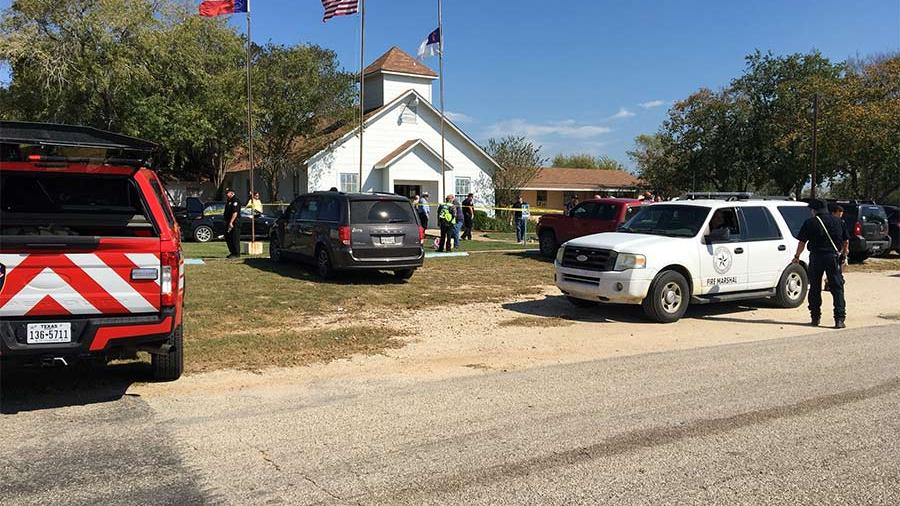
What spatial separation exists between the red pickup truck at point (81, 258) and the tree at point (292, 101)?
25.9m

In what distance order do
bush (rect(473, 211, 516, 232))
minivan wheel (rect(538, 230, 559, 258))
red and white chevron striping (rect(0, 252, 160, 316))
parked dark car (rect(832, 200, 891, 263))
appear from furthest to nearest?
bush (rect(473, 211, 516, 232)), parked dark car (rect(832, 200, 891, 263)), minivan wheel (rect(538, 230, 559, 258)), red and white chevron striping (rect(0, 252, 160, 316))

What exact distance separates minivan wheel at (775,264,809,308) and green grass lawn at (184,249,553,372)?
4.14 m

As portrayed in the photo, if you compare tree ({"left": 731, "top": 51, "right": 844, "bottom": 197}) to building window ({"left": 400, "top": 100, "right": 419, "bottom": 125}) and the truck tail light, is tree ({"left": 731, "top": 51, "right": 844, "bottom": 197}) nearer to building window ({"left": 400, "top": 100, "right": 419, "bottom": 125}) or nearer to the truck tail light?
building window ({"left": 400, "top": 100, "right": 419, "bottom": 125})

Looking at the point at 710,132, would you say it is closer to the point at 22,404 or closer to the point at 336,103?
the point at 336,103

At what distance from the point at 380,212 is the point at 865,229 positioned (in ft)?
47.2

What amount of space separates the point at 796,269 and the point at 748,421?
6.91 m

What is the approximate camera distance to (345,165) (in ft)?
105

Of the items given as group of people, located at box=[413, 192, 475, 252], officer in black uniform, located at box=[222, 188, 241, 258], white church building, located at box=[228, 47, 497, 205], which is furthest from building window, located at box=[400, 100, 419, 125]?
officer in black uniform, located at box=[222, 188, 241, 258]

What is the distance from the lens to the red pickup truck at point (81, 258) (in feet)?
16.8

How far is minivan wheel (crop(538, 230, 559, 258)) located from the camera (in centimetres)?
1861

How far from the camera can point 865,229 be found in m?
19.2

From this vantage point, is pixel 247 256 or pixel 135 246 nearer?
pixel 135 246

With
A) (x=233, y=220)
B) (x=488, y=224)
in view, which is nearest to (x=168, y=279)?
(x=233, y=220)

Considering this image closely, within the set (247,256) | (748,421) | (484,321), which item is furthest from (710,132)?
(748,421)
